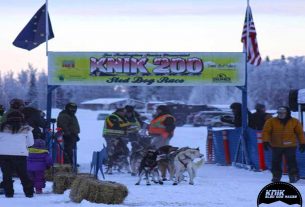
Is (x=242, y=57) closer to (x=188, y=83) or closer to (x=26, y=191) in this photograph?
(x=188, y=83)

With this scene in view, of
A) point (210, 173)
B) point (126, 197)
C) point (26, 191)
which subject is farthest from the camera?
point (210, 173)

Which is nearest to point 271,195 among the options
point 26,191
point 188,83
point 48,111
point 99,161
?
point 26,191

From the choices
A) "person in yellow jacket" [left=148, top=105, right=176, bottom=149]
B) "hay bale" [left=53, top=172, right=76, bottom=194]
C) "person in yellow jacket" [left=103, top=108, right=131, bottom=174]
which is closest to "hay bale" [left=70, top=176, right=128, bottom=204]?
"hay bale" [left=53, top=172, right=76, bottom=194]

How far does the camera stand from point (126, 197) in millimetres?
11844

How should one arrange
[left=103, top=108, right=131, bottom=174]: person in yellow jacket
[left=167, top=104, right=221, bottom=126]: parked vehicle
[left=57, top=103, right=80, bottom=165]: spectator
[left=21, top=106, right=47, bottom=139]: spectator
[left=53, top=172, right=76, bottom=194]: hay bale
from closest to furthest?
[left=53, top=172, right=76, bottom=194]: hay bale < [left=21, top=106, right=47, bottom=139]: spectator < [left=57, top=103, right=80, bottom=165]: spectator < [left=103, top=108, right=131, bottom=174]: person in yellow jacket < [left=167, top=104, right=221, bottom=126]: parked vehicle

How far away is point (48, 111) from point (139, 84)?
8.59ft

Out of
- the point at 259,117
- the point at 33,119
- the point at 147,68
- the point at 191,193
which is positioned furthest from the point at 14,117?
the point at 259,117

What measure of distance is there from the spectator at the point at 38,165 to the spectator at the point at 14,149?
85cm

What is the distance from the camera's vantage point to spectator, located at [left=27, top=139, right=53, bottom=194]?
44.4ft

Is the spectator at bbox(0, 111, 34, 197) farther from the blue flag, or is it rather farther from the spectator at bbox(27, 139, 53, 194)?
the blue flag

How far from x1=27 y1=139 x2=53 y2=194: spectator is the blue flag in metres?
7.70

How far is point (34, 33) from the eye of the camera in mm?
21234

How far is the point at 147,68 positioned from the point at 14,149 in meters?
7.96

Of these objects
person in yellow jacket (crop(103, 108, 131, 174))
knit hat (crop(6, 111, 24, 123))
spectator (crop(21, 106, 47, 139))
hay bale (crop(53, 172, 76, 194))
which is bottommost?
hay bale (crop(53, 172, 76, 194))
